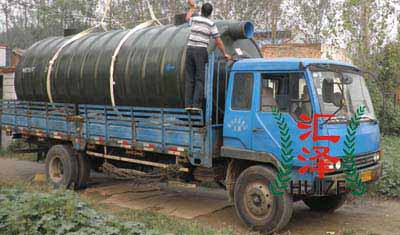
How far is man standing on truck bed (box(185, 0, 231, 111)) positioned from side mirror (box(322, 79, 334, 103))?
1706 mm

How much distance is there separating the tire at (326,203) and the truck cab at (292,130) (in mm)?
1098

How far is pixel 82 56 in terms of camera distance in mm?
10086

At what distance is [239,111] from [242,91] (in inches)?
11.8

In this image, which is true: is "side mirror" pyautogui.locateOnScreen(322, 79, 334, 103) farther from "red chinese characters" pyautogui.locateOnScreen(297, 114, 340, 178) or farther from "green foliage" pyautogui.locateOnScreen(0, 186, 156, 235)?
"green foliage" pyautogui.locateOnScreen(0, 186, 156, 235)

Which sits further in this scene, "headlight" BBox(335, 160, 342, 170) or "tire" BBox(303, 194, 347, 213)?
"tire" BBox(303, 194, 347, 213)

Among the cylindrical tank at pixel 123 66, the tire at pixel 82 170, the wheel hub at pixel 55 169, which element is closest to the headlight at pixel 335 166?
the cylindrical tank at pixel 123 66

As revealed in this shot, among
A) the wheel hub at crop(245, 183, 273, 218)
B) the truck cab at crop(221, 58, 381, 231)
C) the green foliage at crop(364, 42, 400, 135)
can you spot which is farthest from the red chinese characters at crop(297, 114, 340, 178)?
the green foliage at crop(364, 42, 400, 135)

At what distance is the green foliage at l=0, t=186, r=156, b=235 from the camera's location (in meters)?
5.63

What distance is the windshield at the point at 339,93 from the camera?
6.60 metres

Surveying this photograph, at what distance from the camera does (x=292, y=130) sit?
656cm

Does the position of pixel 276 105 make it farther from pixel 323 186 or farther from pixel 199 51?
pixel 199 51

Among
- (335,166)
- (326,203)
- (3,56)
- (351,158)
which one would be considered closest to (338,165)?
(335,166)

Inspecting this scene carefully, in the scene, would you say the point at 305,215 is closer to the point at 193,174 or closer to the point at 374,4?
the point at 193,174

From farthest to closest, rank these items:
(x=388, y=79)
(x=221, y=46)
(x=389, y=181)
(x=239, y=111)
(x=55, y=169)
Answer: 1. (x=388, y=79)
2. (x=55, y=169)
3. (x=389, y=181)
4. (x=221, y=46)
5. (x=239, y=111)
